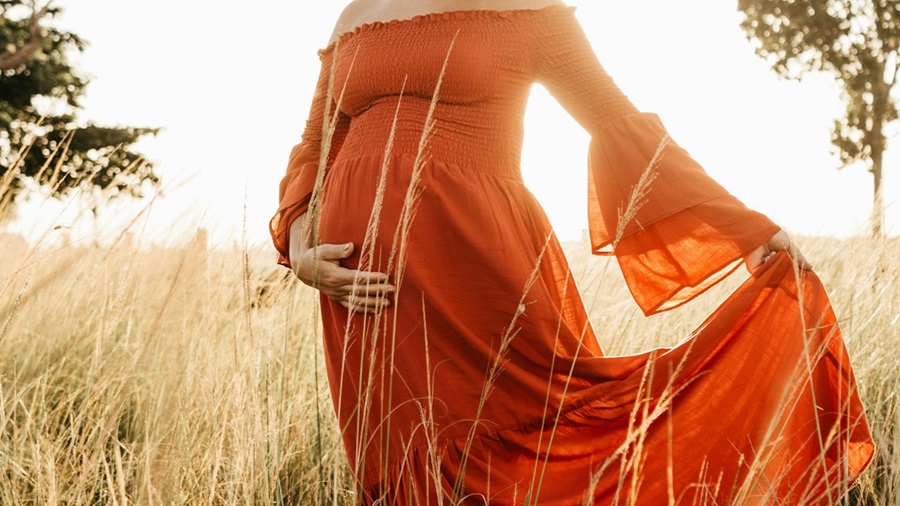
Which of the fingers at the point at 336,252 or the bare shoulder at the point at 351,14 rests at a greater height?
the bare shoulder at the point at 351,14

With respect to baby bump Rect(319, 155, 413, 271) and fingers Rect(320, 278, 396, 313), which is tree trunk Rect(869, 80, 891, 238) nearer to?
baby bump Rect(319, 155, 413, 271)

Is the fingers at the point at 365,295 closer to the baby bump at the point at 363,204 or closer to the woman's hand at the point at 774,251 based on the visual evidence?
the baby bump at the point at 363,204

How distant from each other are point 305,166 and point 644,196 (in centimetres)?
96

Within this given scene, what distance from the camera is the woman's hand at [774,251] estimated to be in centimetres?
155

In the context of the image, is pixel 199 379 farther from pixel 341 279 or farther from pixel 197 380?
pixel 341 279

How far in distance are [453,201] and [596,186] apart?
39 cm

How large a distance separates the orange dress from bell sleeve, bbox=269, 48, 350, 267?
13 mm

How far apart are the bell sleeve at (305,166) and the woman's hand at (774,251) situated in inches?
46.1

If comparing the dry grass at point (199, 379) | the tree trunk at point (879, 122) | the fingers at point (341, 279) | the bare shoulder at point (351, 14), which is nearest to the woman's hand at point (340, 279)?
the fingers at point (341, 279)

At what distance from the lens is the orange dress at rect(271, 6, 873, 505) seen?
1.50 m

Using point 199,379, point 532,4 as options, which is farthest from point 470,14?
point 199,379

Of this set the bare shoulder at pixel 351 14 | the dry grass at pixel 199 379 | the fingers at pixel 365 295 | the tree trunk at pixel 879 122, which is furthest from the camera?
the tree trunk at pixel 879 122

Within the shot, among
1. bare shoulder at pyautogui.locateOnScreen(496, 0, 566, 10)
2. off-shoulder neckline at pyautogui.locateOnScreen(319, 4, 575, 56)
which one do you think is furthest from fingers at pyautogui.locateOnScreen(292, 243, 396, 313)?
bare shoulder at pyautogui.locateOnScreen(496, 0, 566, 10)

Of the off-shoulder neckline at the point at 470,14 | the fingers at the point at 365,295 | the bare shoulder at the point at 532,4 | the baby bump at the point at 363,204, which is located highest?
the bare shoulder at the point at 532,4
